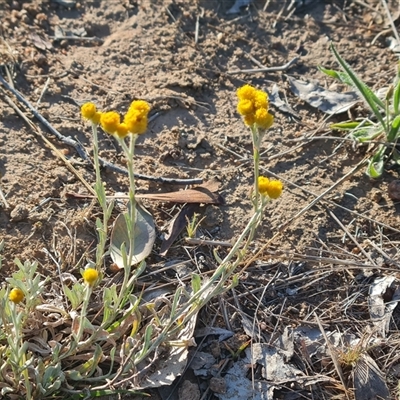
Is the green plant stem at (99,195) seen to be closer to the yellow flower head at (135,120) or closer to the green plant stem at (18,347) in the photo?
the yellow flower head at (135,120)

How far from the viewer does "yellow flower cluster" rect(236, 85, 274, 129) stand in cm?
174

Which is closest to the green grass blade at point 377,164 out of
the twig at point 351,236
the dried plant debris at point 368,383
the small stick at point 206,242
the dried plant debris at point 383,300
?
the twig at point 351,236

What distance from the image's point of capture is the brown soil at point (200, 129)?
98.4 inches

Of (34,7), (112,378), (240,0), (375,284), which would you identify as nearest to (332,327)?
(375,284)

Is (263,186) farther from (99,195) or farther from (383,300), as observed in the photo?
(383,300)

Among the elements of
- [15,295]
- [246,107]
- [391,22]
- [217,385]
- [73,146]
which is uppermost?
[246,107]

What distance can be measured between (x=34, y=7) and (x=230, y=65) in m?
1.14

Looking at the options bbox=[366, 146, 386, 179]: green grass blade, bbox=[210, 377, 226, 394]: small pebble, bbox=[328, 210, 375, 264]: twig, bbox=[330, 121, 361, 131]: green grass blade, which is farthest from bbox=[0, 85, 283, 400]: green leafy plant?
bbox=[330, 121, 361, 131]: green grass blade

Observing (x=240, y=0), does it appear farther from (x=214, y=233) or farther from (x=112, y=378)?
(x=112, y=378)

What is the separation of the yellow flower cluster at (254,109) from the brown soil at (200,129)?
34.3 inches

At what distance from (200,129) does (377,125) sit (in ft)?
2.79

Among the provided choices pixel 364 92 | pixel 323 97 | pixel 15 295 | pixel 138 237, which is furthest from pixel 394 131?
pixel 15 295

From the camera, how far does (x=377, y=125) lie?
2852 millimetres

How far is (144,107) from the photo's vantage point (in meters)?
1.72
